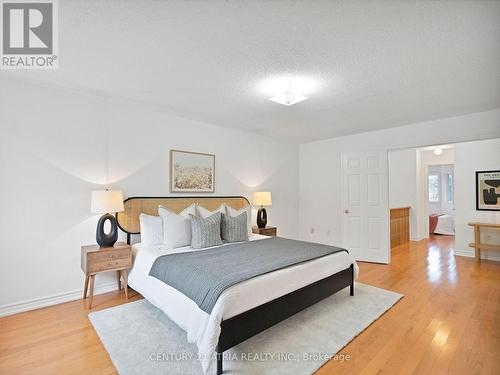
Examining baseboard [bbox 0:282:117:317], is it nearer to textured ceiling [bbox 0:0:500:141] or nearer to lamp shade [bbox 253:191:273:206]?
textured ceiling [bbox 0:0:500:141]

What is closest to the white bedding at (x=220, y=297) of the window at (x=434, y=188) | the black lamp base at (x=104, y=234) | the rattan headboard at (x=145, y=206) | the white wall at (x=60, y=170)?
the black lamp base at (x=104, y=234)

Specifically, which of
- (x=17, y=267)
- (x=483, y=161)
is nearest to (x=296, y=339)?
(x=17, y=267)

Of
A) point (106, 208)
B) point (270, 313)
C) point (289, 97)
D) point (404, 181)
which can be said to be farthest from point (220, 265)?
point (404, 181)

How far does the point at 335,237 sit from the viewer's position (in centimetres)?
526

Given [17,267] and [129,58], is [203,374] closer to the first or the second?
[17,267]

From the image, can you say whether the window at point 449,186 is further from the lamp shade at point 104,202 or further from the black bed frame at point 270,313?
the lamp shade at point 104,202

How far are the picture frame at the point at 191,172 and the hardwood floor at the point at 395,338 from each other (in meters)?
1.64

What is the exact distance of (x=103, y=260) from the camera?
109 inches

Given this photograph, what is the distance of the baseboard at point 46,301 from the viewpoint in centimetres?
258

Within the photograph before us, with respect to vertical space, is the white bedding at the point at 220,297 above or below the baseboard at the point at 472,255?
above

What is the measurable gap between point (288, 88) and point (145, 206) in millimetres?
2440

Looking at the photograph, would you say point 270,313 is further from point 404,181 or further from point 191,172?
point 404,181

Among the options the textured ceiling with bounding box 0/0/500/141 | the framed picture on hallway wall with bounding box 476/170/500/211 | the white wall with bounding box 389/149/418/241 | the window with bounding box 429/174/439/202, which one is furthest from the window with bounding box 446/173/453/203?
the textured ceiling with bounding box 0/0/500/141

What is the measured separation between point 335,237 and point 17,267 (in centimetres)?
504
